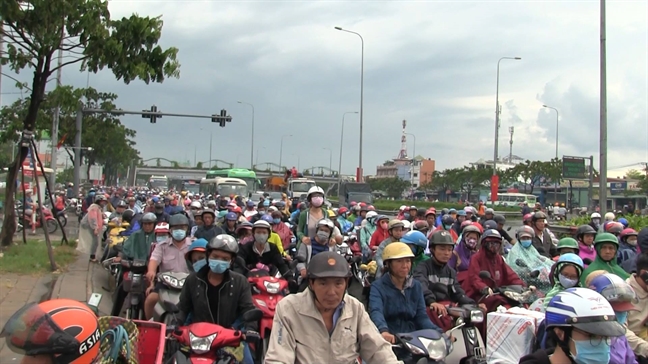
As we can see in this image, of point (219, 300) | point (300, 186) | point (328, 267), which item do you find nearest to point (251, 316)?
point (219, 300)

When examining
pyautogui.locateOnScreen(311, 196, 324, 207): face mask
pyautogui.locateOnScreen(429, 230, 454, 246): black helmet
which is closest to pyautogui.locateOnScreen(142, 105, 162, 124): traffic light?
pyautogui.locateOnScreen(311, 196, 324, 207): face mask

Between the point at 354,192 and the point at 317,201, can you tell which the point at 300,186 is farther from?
the point at 317,201

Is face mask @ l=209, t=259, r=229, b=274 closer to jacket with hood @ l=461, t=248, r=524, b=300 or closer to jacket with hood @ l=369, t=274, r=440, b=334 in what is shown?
jacket with hood @ l=369, t=274, r=440, b=334

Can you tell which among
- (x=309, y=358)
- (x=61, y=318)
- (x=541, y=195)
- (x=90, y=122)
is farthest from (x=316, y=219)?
(x=541, y=195)

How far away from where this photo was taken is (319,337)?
13.2 feet

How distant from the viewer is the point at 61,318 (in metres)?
3.14

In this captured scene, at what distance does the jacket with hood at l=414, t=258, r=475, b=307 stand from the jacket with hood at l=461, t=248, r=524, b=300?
80 centimetres

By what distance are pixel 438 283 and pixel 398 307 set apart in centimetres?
134

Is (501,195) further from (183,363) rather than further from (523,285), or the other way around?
(183,363)

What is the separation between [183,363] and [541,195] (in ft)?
262

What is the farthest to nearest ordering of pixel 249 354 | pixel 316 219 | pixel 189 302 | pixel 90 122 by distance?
1. pixel 90 122
2. pixel 316 219
3. pixel 189 302
4. pixel 249 354

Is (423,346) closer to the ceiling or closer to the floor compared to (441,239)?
closer to the floor

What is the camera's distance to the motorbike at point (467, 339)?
20.1 feet

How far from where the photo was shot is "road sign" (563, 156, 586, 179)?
39.7 metres
